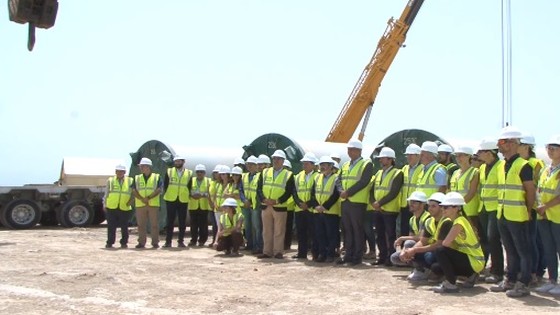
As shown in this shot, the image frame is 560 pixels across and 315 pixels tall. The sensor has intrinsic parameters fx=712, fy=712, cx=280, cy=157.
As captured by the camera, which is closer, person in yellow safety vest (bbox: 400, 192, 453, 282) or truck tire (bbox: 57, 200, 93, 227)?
person in yellow safety vest (bbox: 400, 192, 453, 282)

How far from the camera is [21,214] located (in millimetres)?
19750

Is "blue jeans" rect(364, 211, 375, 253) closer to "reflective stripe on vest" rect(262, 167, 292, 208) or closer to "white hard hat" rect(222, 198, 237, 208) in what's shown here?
"reflective stripe on vest" rect(262, 167, 292, 208)

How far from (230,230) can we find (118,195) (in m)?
2.76

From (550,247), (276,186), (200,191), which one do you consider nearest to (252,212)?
(276,186)

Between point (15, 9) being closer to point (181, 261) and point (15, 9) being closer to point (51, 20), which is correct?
point (51, 20)

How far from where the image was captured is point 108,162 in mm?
25141

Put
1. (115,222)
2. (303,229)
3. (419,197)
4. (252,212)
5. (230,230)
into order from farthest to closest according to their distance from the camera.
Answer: (115,222)
(252,212)
(230,230)
(303,229)
(419,197)

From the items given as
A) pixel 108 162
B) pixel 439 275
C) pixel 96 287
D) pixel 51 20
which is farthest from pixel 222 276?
pixel 108 162

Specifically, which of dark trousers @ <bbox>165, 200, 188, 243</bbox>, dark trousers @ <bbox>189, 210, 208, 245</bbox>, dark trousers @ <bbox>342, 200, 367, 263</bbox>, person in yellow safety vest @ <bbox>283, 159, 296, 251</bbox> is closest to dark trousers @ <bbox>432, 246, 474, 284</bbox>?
dark trousers @ <bbox>342, 200, 367, 263</bbox>

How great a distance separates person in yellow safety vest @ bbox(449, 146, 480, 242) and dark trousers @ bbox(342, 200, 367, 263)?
6.12 ft

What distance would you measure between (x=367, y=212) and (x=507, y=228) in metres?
3.83

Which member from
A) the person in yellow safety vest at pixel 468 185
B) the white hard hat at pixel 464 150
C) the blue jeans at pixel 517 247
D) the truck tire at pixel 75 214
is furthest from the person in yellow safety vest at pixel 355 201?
the truck tire at pixel 75 214

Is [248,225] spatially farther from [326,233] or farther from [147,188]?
[326,233]

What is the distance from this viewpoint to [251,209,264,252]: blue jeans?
13031mm
